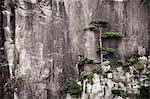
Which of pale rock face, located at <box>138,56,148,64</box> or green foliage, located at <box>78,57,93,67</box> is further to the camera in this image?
green foliage, located at <box>78,57,93,67</box>

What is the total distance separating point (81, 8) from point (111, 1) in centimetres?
153

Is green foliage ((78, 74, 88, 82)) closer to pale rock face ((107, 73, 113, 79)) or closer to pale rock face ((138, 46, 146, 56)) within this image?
pale rock face ((107, 73, 113, 79))

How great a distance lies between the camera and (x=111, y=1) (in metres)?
16.6

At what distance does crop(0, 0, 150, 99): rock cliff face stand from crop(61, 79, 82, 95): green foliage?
15.6 inches

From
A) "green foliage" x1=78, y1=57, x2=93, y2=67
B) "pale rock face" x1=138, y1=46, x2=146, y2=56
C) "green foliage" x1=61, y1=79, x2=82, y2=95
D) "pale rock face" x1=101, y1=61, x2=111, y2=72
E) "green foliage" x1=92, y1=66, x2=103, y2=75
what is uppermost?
"pale rock face" x1=138, y1=46, x2=146, y2=56

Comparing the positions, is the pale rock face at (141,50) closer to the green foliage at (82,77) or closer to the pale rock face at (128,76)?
the pale rock face at (128,76)

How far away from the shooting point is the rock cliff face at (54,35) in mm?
15523

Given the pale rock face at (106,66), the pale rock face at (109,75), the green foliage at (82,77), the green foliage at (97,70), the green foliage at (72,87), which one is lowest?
the green foliage at (72,87)

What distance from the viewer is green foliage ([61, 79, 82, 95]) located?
14.7 m

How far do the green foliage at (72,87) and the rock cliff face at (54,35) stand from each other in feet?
1.30

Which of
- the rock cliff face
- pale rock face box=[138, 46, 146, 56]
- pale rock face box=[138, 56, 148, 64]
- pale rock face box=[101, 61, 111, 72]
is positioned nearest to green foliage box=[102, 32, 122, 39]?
the rock cliff face

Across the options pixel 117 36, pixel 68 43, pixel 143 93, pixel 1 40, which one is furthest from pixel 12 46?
pixel 143 93

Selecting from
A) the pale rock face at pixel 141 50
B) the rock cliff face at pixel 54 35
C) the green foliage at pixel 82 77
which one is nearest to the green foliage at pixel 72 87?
the green foliage at pixel 82 77

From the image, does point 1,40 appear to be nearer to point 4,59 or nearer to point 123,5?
point 4,59
